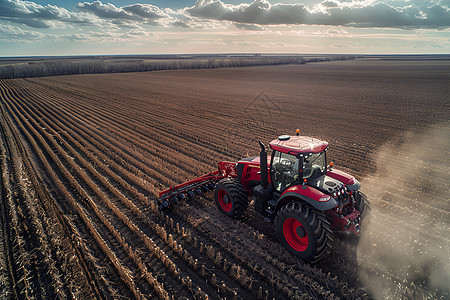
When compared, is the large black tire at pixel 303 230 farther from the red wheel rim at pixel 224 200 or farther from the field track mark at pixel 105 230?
the field track mark at pixel 105 230

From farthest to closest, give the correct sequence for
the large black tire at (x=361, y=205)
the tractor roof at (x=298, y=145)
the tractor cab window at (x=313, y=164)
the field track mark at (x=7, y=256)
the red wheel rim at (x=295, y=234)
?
the large black tire at (x=361, y=205) < the tractor cab window at (x=313, y=164) < the tractor roof at (x=298, y=145) < the red wheel rim at (x=295, y=234) < the field track mark at (x=7, y=256)

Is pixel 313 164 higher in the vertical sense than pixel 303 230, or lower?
higher

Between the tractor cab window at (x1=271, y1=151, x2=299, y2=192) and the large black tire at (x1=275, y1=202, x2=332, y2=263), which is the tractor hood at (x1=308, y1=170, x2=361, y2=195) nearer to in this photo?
the tractor cab window at (x1=271, y1=151, x2=299, y2=192)

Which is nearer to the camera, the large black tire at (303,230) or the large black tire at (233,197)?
the large black tire at (303,230)

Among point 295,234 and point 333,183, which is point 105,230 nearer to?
point 295,234

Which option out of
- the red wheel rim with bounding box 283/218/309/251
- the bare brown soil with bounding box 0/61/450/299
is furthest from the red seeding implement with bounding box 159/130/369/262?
the bare brown soil with bounding box 0/61/450/299

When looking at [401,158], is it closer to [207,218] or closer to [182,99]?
[207,218]

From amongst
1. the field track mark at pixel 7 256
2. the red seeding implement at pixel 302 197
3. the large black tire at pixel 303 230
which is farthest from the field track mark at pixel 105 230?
the large black tire at pixel 303 230

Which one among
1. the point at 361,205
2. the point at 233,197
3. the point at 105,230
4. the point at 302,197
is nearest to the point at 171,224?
the point at 105,230
